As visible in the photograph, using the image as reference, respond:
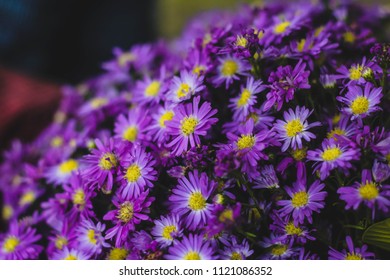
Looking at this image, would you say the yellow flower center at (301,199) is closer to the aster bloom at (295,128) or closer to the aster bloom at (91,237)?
the aster bloom at (295,128)

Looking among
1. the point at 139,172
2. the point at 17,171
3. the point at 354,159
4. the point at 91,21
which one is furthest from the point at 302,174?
the point at 91,21

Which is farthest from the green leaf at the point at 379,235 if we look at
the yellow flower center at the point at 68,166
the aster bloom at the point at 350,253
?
the yellow flower center at the point at 68,166

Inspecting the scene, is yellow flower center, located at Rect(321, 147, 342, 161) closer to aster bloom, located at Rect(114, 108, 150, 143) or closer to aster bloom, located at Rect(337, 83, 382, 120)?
aster bloom, located at Rect(337, 83, 382, 120)

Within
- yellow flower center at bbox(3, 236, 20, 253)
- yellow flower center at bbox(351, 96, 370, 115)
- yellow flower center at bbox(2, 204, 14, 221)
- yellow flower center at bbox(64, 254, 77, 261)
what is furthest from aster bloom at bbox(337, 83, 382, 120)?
yellow flower center at bbox(2, 204, 14, 221)

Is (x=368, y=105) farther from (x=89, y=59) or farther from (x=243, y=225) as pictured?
(x=89, y=59)

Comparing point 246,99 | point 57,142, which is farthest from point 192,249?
point 57,142

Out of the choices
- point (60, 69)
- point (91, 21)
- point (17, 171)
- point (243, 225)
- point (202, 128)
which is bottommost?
point (243, 225)
